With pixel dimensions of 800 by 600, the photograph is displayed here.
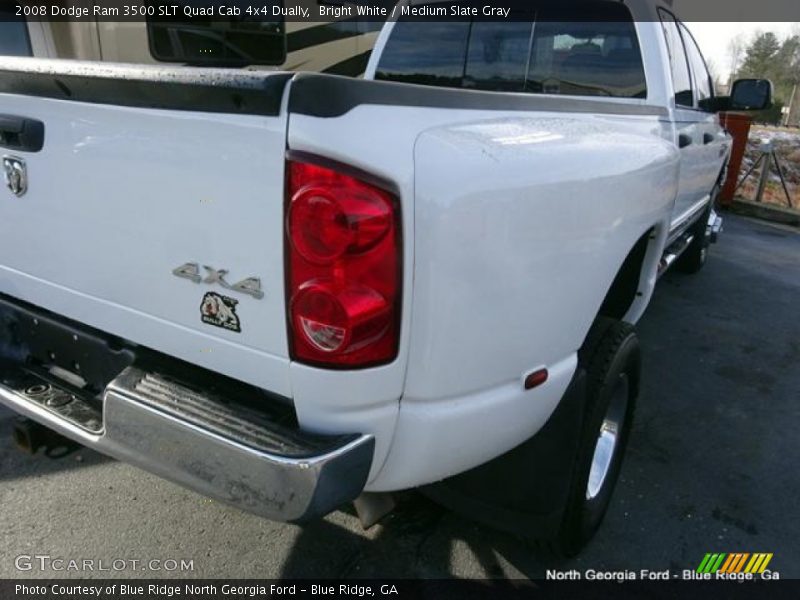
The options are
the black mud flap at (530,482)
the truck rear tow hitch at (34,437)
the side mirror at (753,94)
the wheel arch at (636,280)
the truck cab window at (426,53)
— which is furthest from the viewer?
the side mirror at (753,94)

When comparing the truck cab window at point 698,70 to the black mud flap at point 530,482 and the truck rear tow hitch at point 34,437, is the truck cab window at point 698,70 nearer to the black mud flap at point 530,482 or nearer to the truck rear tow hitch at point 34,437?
the black mud flap at point 530,482

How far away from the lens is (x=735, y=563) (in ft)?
8.09

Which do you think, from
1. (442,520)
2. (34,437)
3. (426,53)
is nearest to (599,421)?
(442,520)

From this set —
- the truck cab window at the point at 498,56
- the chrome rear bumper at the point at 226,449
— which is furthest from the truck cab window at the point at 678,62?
the chrome rear bumper at the point at 226,449

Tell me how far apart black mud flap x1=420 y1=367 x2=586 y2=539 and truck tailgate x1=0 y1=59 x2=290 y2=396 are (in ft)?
2.67

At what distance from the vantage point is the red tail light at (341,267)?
1406mm

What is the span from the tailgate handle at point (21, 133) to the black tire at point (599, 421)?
179 cm

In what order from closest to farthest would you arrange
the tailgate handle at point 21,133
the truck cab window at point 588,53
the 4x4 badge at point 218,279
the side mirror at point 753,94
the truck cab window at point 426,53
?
the 4x4 badge at point 218,279 < the tailgate handle at point 21,133 < the truck cab window at point 588,53 < the truck cab window at point 426,53 < the side mirror at point 753,94

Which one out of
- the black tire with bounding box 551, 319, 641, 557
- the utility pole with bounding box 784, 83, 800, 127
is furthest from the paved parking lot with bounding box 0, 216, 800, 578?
the utility pole with bounding box 784, 83, 800, 127

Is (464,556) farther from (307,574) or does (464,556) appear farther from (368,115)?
(368,115)

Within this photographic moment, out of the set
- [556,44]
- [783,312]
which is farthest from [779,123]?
[556,44]

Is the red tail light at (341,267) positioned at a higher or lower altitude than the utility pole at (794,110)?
higher

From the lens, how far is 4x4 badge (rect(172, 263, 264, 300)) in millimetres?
1536

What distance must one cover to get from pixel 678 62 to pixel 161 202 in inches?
125
